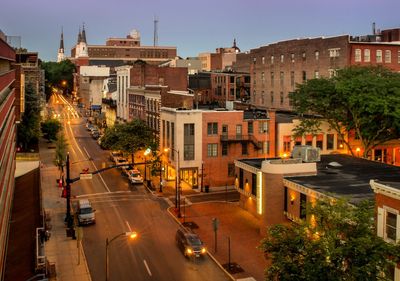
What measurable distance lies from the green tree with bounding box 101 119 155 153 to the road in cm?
384

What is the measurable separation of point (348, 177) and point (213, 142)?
22305 millimetres

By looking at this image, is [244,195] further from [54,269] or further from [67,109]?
[67,109]

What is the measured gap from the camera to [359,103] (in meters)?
59.4

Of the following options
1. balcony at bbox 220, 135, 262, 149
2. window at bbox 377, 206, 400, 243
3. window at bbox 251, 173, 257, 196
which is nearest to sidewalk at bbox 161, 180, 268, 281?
window at bbox 251, 173, 257, 196

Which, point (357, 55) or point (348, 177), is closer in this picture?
point (348, 177)

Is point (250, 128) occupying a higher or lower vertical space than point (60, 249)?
higher

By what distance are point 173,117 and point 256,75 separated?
41889 mm

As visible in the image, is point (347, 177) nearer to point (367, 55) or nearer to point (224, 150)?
point (224, 150)

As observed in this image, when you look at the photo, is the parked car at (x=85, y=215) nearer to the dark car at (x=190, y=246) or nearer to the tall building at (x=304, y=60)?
the dark car at (x=190, y=246)

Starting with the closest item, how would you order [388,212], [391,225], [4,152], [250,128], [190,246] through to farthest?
[391,225], [388,212], [4,152], [190,246], [250,128]

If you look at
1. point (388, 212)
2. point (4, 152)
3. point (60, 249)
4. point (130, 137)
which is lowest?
point (60, 249)

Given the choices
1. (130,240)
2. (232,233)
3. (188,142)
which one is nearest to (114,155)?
(188,142)

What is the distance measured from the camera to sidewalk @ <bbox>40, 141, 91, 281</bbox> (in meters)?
35.0

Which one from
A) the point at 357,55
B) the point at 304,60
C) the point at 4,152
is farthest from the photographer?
the point at 304,60
